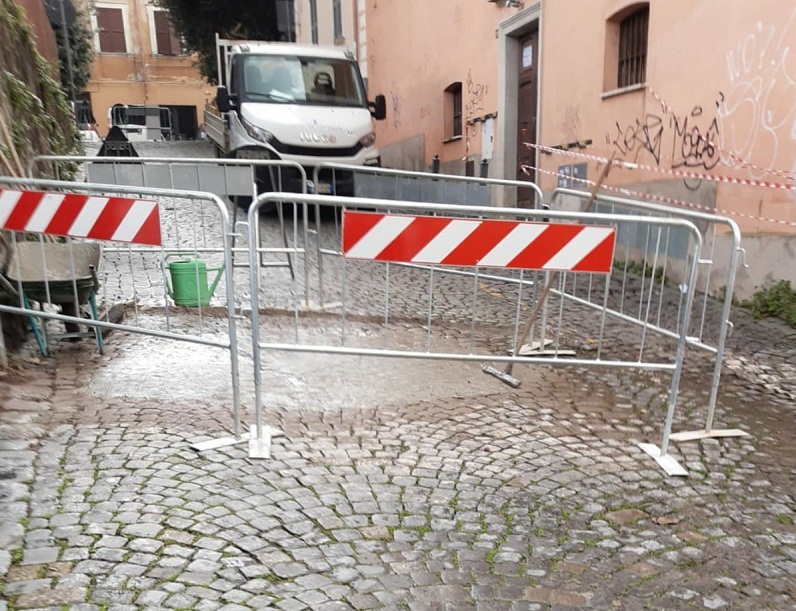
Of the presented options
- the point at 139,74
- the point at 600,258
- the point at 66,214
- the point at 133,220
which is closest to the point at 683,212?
the point at 600,258

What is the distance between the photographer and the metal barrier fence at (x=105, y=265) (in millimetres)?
3822

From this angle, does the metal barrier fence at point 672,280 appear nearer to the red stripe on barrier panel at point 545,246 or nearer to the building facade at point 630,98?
the building facade at point 630,98

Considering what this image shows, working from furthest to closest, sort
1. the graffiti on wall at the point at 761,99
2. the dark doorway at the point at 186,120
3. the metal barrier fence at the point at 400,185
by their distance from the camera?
the dark doorway at the point at 186,120 < the metal barrier fence at the point at 400,185 < the graffiti on wall at the point at 761,99

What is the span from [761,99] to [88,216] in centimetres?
619

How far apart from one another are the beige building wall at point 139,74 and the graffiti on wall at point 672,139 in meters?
36.6

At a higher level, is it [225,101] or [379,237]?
[225,101]

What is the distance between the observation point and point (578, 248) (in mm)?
3523

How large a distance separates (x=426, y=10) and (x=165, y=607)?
14935 mm

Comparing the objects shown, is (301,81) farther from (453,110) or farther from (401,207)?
(401,207)

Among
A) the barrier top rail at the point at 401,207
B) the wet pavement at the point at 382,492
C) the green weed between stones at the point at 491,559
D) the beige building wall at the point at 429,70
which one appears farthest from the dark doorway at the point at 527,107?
the green weed between stones at the point at 491,559

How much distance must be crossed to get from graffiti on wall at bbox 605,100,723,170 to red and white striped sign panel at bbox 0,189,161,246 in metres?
Answer: 6.00

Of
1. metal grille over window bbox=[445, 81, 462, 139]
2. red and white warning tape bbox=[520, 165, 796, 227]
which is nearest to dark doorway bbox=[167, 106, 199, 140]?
metal grille over window bbox=[445, 81, 462, 139]

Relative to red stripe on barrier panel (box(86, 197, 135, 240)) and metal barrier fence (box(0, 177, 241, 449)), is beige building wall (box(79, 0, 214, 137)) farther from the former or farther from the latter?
red stripe on barrier panel (box(86, 197, 135, 240))

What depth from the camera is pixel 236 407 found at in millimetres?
3535
